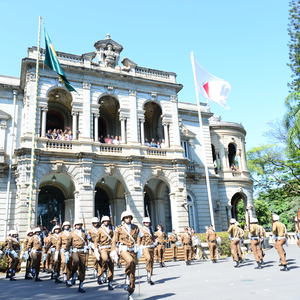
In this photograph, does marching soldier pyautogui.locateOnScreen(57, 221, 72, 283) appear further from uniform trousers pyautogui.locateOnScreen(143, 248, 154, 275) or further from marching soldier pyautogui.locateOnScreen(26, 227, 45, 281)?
uniform trousers pyautogui.locateOnScreen(143, 248, 154, 275)

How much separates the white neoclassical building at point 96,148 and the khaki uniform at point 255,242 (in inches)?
353

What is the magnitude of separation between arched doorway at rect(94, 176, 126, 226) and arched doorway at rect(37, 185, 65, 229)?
8.20 feet

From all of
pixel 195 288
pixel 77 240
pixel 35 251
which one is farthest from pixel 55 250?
pixel 195 288

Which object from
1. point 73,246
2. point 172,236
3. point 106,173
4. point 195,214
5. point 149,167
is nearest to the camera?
point 73,246

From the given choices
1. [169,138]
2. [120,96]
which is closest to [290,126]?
[169,138]

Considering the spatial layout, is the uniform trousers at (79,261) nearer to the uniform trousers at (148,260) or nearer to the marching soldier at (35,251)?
the uniform trousers at (148,260)

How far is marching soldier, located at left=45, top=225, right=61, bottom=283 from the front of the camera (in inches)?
426

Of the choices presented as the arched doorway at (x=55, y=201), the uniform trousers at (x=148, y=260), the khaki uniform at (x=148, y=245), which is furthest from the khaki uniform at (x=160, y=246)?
the arched doorway at (x=55, y=201)

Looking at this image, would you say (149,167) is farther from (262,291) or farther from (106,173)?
(262,291)

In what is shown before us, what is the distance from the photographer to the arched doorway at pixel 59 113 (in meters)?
22.6

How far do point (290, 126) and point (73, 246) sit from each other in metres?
20.6

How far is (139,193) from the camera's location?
798 inches

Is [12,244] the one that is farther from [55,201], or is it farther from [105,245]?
[55,201]

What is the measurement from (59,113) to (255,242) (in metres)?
17.4
